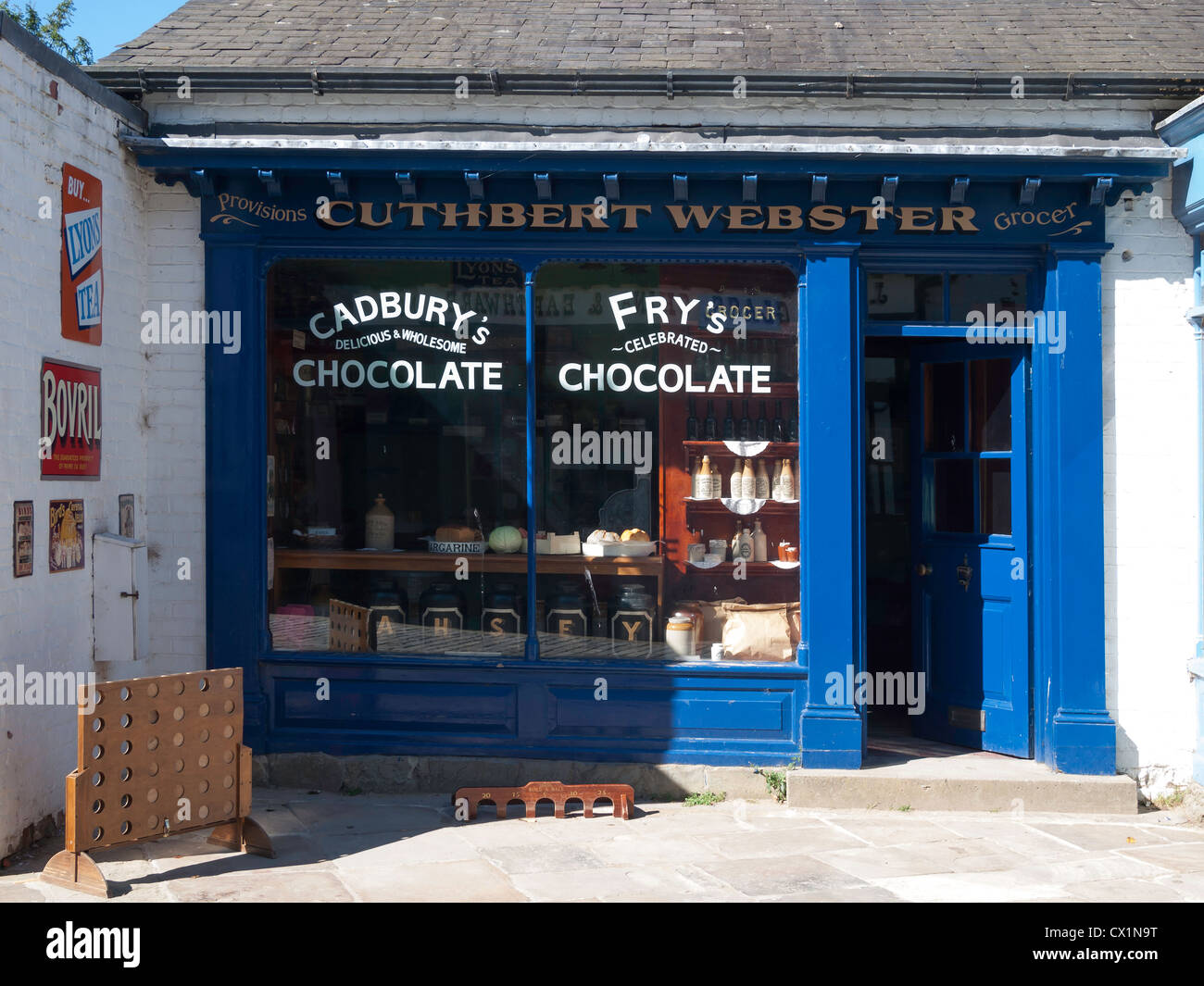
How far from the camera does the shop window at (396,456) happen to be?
295 inches

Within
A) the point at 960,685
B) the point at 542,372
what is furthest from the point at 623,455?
the point at 960,685

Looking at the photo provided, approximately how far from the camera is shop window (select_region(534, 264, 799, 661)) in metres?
7.40

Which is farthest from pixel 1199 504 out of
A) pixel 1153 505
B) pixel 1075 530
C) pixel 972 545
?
pixel 972 545

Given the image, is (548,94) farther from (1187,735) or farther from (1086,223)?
(1187,735)

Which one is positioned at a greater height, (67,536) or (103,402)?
(103,402)

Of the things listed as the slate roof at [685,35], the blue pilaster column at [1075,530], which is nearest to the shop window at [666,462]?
the slate roof at [685,35]

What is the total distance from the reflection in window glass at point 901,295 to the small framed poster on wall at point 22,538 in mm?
5046

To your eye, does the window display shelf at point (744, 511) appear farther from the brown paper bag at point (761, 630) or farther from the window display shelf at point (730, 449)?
the brown paper bag at point (761, 630)

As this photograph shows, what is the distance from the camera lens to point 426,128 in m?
7.19

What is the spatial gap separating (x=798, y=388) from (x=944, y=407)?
1.22 m

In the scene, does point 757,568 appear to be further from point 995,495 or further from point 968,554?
point 995,495

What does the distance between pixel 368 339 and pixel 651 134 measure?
2245mm

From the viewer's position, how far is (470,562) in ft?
24.8

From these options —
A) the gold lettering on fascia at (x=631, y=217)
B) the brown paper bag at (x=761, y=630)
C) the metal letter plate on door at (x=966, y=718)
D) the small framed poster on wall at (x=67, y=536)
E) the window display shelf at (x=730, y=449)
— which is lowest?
the metal letter plate on door at (x=966, y=718)
